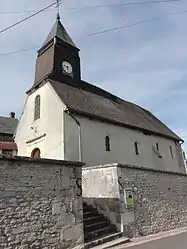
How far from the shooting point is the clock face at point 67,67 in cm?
1953

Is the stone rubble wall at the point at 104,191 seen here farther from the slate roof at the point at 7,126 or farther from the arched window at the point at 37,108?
the slate roof at the point at 7,126

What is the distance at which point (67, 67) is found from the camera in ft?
64.8

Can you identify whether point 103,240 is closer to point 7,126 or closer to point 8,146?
point 8,146

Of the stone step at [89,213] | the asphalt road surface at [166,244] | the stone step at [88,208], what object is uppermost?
the stone step at [88,208]

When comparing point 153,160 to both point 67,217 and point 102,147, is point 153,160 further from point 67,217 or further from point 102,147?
point 67,217

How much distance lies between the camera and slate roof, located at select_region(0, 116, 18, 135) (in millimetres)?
29469

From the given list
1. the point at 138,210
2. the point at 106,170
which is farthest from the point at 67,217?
the point at 138,210

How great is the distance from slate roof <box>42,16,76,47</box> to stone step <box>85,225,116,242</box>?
596 inches

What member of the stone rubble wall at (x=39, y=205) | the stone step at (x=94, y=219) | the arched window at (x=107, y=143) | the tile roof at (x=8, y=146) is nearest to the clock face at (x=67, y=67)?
the arched window at (x=107, y=143)

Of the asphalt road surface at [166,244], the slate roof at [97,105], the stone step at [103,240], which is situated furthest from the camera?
the slate roof at [97,105]

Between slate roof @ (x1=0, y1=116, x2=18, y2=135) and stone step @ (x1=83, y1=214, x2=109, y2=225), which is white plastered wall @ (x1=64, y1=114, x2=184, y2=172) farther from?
slate roof @ (x1=0, y1=116, x2=18, y2=135)

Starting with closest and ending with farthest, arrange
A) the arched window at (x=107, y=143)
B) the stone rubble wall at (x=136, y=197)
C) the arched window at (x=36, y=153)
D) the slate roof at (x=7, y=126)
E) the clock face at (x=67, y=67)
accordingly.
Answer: the stone rubble wall at (x=136, y=197) → the arched window at (x=107, y=143) → the arched window at (x=36, y=153) → the clock face at (x=67, y=67) → the slate roof at (x=7, y=126)

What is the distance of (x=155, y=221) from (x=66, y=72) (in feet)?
39.8

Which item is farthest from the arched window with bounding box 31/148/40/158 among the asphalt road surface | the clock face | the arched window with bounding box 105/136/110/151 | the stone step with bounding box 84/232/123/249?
the asphalt road surface
